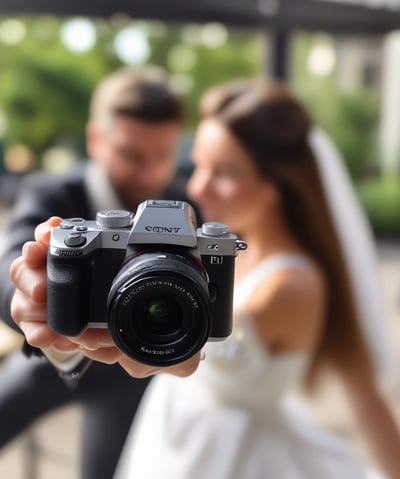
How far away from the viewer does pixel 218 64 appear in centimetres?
354

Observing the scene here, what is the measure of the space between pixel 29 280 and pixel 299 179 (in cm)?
72

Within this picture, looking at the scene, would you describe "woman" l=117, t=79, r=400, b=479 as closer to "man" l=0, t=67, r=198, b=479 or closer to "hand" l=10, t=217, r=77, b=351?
"man" l=0, t=67, r=198, b=479

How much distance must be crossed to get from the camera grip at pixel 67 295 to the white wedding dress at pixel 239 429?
56cm

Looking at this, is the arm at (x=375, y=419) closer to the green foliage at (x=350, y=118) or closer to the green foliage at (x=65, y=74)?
the green foliage at (x=65, y=74)

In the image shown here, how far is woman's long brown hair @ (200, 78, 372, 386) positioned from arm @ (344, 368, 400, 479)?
6 cm

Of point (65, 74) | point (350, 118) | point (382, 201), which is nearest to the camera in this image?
point (65, 74)

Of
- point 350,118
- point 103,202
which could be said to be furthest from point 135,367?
point 350,118

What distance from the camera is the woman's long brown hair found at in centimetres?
111

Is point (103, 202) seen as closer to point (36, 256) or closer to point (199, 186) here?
point (199, 186)

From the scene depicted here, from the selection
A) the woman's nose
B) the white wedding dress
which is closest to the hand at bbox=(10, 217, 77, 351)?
the woman's nose

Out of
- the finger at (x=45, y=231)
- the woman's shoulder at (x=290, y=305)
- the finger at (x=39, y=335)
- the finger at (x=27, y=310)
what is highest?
the finger at (x=45, y=231)

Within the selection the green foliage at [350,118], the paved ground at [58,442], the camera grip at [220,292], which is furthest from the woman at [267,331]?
the green foliage at [350,118]

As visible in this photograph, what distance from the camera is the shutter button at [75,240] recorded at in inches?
21.1

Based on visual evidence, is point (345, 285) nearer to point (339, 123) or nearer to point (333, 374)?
point (333, 374)
